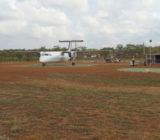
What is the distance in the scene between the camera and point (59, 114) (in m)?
5.86

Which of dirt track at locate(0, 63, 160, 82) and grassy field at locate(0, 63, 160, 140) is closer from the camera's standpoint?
grassy field at locate(0, 63, 160, 140)

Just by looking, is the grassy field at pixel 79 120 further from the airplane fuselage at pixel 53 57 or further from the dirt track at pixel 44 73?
the airplane fuselage at pixel 53 57

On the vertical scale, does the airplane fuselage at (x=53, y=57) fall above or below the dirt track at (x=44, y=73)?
above

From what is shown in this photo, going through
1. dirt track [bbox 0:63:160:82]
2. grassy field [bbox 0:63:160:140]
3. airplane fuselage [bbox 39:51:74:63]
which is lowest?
grassy field [bbox 0:63:160:140]

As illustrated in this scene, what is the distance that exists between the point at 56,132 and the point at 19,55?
9384cm

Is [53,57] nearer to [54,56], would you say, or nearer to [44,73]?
[54,56]

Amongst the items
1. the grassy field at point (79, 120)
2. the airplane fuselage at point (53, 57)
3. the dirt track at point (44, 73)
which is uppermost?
the airplane fuselage at point (53, 57)

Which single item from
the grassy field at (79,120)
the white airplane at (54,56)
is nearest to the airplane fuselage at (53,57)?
the white airplane at (54,56)

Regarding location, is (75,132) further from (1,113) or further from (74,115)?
(1,113)

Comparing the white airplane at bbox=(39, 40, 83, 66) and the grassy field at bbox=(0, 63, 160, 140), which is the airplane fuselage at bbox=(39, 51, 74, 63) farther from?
the grassy field at bbox=(0, 63, 160, 140)

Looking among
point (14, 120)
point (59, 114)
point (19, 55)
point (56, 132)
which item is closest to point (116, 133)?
point (56, 132)

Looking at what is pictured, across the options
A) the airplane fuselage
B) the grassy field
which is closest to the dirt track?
the grassy field

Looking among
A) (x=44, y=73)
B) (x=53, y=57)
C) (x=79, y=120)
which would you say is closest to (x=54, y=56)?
(x=53, y=57)

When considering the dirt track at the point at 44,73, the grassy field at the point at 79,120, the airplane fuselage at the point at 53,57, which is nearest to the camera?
the grassy field at the point at 79,120
